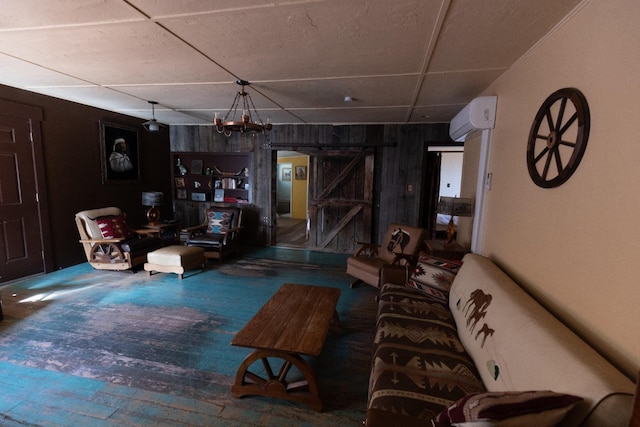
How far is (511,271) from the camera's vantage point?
2.20 meters

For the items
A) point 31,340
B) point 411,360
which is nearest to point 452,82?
point 411,360

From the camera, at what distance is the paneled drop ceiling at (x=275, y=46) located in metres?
1.68

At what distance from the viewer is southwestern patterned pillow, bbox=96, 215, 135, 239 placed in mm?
4152

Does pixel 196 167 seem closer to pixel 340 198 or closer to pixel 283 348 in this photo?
pixel 340 198

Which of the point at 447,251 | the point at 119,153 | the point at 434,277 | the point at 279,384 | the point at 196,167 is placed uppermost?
the point at 119,153

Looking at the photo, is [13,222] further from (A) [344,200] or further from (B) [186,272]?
(A) [344,200]

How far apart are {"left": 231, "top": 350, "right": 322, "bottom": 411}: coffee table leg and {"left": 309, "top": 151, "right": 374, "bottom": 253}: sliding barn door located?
147 inches

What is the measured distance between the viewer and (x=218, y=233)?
510 cm

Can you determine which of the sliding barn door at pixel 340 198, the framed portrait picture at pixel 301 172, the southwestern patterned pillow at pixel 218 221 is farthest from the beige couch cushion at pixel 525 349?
the framed portrait picture at pixel 301 172

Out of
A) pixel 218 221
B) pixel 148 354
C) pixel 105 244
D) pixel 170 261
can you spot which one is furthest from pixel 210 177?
pixel 148 354

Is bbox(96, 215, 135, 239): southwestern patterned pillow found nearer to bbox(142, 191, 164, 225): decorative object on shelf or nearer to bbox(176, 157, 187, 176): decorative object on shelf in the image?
bbox(142, 191, 164, 225): decorative object on shelf

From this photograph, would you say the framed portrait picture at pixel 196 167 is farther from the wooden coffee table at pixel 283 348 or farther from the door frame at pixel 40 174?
the wooden coffee table at pixel 283 348

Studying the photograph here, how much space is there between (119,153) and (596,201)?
6099mm

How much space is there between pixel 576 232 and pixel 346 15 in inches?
68.4
